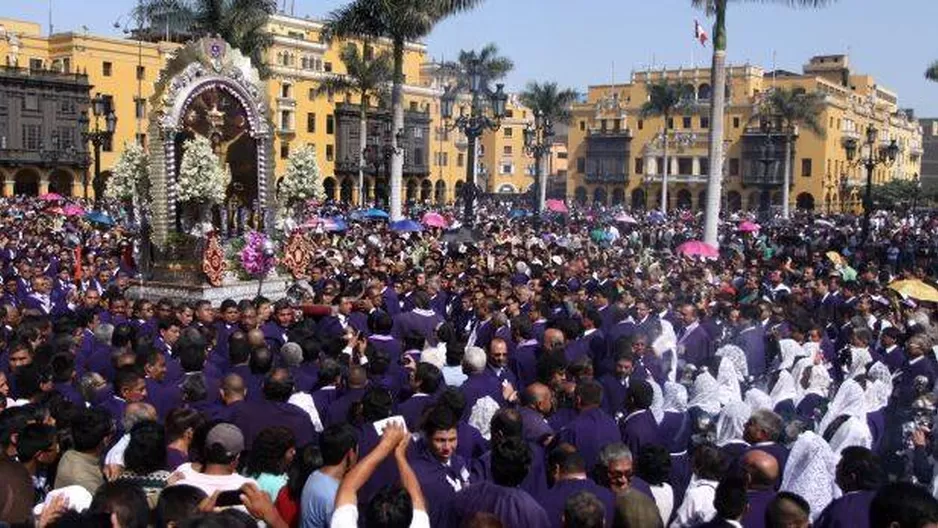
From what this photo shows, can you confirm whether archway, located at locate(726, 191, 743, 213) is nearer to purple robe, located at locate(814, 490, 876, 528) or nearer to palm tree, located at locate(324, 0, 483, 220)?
palm tree, located at locate(324, 0, 483, 220)

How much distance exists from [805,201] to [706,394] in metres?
82.3

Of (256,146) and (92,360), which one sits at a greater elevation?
(256,146)

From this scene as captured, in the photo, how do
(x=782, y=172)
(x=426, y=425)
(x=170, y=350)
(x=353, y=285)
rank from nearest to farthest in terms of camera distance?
(x=426, y=425) → (x=170, y=350) → (x=353, y=285) → (x=782, y=172)

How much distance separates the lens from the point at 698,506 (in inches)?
235

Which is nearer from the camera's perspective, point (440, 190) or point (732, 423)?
point (732, 423)

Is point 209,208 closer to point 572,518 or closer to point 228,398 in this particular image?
point 228,398

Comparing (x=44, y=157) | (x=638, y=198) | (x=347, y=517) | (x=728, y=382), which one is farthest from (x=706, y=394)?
(x=638, y=198)

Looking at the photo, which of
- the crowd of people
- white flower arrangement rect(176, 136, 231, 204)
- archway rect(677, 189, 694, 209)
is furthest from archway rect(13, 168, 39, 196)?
archway rect(677, 189, 694, 209)

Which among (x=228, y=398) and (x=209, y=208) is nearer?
(x=228, y=398)

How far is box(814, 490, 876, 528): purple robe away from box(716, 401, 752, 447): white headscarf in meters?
1.70

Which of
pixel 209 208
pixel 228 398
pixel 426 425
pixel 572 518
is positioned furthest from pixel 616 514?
pixel 209 208

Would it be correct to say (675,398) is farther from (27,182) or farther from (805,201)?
(805,201)

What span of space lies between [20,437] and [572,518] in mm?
3646

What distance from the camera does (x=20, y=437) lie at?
6086 mm
